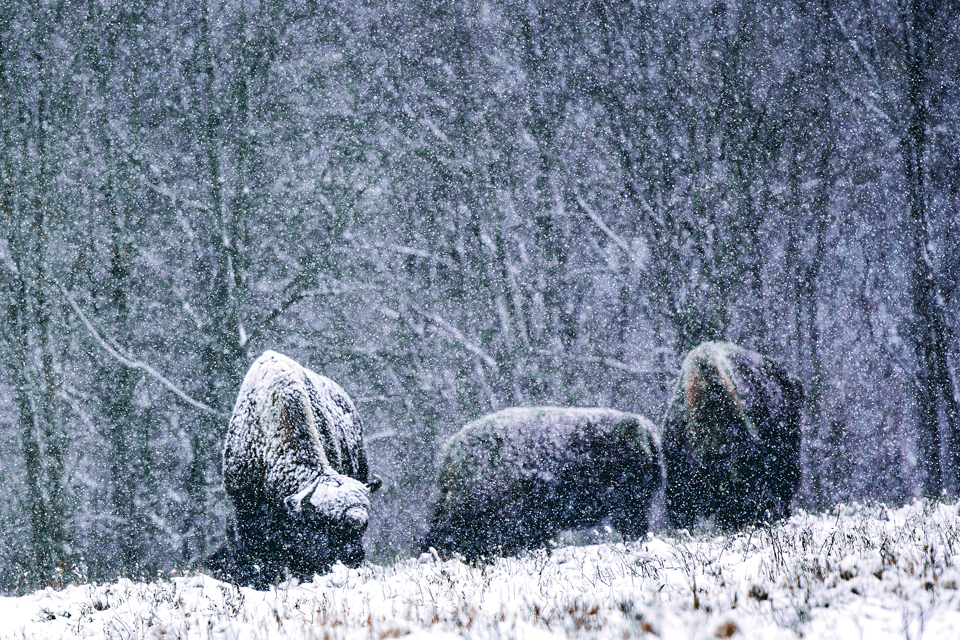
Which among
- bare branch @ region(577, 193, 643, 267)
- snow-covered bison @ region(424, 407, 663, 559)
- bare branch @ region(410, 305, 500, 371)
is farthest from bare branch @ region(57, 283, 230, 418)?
bare branch @ region(577, 193, 643, 267)

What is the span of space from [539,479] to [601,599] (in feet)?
8.62

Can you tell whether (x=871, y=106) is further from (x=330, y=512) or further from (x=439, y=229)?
(x=330, y=512)

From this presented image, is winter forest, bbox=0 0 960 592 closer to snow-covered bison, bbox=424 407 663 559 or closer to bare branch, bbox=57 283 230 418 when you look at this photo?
bare branch, bbox=57 283 230 418

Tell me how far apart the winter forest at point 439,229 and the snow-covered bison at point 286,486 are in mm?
8125

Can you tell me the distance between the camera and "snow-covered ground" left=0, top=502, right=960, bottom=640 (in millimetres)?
2896

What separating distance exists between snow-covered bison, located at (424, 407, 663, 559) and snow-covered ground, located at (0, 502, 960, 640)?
61cm

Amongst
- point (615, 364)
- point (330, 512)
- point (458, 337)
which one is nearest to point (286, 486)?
point (330, 512)

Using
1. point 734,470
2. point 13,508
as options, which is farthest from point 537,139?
point 13,508

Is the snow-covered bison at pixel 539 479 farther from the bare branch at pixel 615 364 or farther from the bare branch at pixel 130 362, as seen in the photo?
the bare branch at pixel 130 362

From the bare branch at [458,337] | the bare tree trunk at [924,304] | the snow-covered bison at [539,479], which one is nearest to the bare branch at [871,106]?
the bare tree trunk at [924,304]

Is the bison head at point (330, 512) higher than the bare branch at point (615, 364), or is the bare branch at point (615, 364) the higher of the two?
the bare branch at point (615, 364)

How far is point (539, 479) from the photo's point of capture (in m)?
6.14

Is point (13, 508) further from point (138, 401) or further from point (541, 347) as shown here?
point (541, 347)

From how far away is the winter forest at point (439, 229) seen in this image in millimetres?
12664
